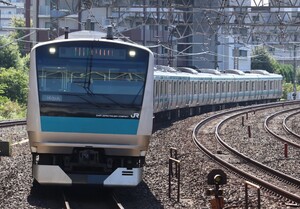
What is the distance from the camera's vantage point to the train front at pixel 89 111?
1169cm

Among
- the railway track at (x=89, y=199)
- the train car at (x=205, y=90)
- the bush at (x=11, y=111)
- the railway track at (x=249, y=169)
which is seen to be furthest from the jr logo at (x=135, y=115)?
the bush at (x=11, y=111)

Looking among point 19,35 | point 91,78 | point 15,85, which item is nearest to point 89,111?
point 91,78

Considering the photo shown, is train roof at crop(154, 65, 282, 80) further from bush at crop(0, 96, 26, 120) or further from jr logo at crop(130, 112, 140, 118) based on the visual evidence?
jr logo at crop(130, 112, 140, 118)

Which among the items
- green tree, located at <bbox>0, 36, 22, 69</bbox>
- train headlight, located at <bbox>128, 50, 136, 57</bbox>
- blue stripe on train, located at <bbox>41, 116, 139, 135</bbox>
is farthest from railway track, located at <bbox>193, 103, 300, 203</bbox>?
green tree, located at <bbox>0, 36, 22, 69</bbox>

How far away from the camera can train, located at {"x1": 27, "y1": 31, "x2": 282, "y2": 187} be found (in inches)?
460

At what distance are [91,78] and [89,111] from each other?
554 mm

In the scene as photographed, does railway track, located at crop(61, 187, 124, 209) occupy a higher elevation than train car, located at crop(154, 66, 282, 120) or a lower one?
higher

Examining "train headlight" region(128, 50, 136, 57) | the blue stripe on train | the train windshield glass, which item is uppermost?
"train headlight" region(128, 50, 136, 57)

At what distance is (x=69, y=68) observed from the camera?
11930mm

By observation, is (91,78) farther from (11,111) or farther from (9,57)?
(9,57)

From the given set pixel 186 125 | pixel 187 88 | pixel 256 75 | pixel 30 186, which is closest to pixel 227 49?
pixel 256 75

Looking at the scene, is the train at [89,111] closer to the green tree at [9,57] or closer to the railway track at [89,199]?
the railway track at [89,199]

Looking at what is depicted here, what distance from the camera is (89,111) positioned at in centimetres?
1175

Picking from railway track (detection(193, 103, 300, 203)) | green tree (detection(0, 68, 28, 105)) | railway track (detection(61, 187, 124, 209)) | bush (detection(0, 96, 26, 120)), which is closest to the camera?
A: railway track (detection(61, 187, 124, 209))
